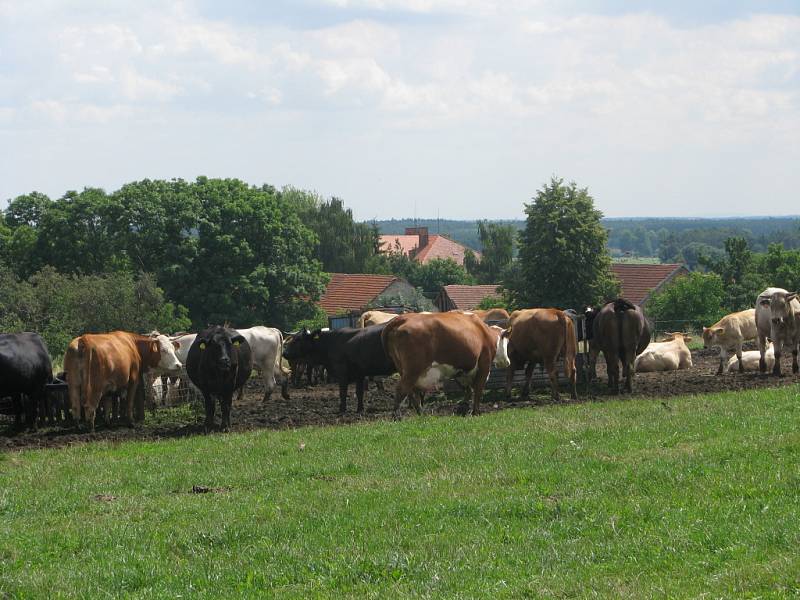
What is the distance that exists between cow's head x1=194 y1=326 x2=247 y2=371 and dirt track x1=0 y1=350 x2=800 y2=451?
1.07 metres

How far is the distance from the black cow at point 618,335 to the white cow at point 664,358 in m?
4.57

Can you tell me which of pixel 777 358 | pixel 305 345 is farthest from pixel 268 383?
pixel 777 358

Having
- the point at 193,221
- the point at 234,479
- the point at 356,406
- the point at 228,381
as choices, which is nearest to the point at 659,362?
the point at 356,406

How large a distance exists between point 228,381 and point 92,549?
9.06 meters

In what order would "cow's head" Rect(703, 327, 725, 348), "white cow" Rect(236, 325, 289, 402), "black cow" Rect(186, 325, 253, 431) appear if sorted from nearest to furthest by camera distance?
"black cow" Rect(186, 325, 253, 431) < "white cow" Rect(236, 325, 289, 402) < "cow's head" Rect(703, 327, 725, 348)

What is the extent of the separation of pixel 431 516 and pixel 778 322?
1573 centimetres

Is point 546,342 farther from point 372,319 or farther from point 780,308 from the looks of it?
point 372,319

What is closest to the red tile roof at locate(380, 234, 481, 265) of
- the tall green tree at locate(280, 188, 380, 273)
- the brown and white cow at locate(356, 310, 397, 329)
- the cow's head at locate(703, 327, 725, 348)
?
the tall green tree at locate(280, 188, 380, 273)

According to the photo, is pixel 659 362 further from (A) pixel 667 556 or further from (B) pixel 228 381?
(A) pixel 667 556

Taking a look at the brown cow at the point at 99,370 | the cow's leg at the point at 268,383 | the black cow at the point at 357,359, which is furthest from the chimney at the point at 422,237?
the brown cow at the point at 99,370

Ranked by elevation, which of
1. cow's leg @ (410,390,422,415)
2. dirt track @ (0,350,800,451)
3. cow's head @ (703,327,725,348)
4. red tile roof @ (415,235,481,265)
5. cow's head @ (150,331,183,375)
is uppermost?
red tile roof @ (415,235,481,265)

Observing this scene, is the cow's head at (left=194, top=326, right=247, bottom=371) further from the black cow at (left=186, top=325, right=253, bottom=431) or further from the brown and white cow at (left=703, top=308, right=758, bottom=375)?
the brown and white cow at (left=703, top=308, right=758, bottom=375)

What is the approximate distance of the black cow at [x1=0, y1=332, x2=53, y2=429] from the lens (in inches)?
726

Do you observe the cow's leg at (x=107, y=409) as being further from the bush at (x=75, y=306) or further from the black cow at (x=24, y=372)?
the bush at (x=75, y=306)
